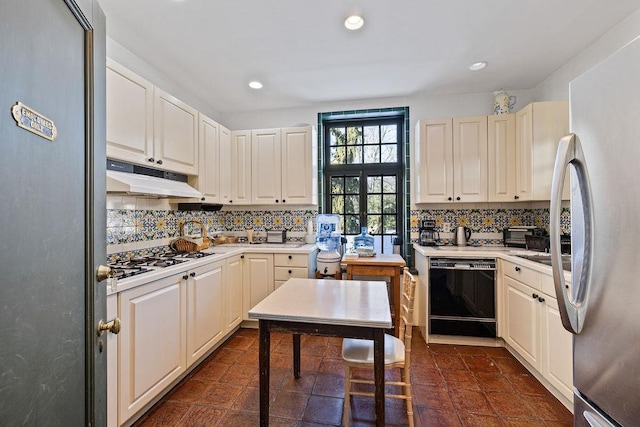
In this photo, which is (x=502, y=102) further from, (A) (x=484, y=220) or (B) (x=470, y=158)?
(A) (x=484, y=220)

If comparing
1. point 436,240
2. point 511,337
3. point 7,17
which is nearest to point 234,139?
point 436,240

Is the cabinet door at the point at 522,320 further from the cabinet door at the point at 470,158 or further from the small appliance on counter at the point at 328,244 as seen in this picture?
the small appliance on counter at the point at 328,244

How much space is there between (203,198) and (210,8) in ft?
5.29

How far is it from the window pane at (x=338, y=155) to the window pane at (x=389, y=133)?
0.55m

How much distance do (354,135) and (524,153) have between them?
6.15 ft

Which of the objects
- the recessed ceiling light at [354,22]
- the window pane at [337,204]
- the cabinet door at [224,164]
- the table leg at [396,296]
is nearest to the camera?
the recessed ceiling light at [354,22]

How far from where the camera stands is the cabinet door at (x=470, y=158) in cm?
292

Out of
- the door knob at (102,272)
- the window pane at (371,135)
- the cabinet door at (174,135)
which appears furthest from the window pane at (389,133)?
the door knob at (102,272)

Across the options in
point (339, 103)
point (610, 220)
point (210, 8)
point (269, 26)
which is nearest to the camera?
point (610, 220)

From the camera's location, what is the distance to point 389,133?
3.56 meters

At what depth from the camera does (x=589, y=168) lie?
77 cm

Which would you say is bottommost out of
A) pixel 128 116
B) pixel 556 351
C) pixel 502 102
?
pixel 556 351

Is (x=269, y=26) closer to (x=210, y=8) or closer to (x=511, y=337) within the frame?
(x=210, y=8)

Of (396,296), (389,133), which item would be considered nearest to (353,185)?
(389,133)
